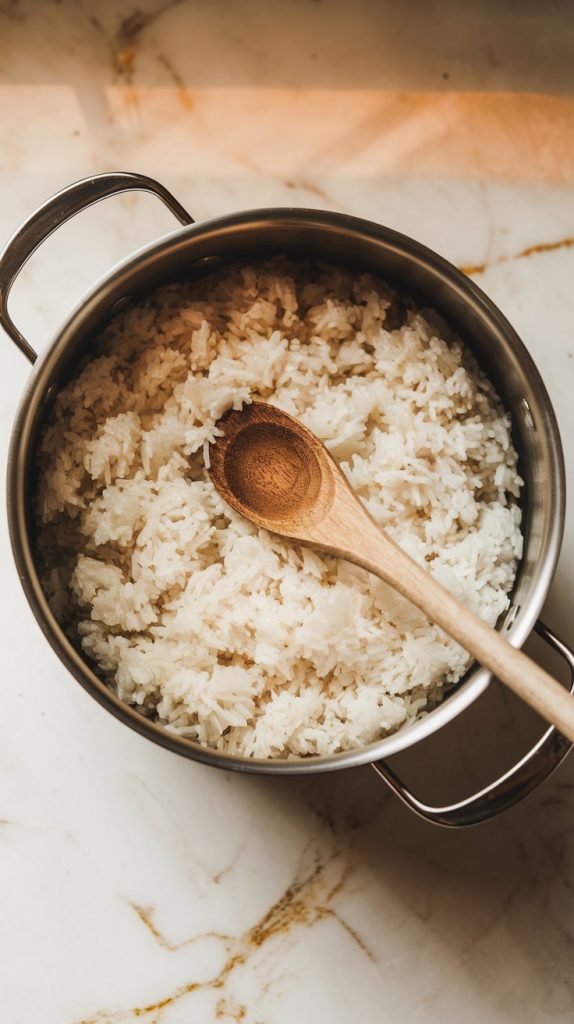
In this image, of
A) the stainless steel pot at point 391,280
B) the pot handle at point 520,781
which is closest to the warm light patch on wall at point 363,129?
the stainless steel pot at point 391,280

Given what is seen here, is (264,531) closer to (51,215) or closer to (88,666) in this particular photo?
(88,666)

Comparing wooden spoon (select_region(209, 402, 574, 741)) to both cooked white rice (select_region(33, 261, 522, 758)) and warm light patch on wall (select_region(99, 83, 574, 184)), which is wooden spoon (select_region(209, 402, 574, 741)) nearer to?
cooked white rice (select_region(33, 261, 522, 758))

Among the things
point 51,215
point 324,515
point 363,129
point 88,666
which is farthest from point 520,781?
point 363,129

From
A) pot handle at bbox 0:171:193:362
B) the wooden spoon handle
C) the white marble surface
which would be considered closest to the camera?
the wooden spoon handle

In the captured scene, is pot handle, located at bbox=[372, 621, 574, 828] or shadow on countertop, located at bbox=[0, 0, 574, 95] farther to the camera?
shadow on countertop, located at bbox=[0, 0, 574, 95]

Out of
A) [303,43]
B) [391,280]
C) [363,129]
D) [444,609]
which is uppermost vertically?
[303,43]

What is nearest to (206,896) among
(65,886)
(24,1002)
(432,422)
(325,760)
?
(65,886)

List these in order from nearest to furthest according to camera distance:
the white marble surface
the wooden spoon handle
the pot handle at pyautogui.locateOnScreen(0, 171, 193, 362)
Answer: the wooden spoon handle → the pot handle at pyautogui.locateOnScreen(0, 171, 193, 362) → the white marble surface

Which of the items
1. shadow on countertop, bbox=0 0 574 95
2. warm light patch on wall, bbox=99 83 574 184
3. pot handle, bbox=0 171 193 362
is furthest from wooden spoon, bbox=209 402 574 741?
shadow on countertop, bbox=0 0 574 95
